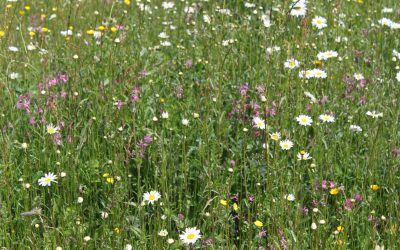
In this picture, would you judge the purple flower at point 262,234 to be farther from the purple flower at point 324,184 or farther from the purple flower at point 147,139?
the purple flower at point 147,139

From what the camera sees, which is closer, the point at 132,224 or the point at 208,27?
the point at 132,224

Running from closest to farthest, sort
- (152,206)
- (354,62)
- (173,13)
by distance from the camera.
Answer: (152,206) < (354,62) < (173,13)

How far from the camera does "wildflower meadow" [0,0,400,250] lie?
2.54 m

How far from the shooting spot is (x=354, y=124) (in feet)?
11.1

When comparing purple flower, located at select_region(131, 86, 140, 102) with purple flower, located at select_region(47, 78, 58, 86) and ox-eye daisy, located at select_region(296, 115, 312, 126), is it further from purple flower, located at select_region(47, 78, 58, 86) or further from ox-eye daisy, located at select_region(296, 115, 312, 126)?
ox-eye daisy, located at select_region(296, 115, 312, 126)

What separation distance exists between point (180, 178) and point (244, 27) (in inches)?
74.2

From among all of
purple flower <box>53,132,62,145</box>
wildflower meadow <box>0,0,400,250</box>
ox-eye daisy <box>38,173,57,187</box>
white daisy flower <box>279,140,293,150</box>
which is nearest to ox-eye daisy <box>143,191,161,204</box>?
wildflower meadow <box>0,0,400,250</box>

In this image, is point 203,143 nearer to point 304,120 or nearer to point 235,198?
point 235,198

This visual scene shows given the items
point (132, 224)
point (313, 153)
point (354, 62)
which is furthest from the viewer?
point (354, 62)

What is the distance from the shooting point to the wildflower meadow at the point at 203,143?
2.54 meters

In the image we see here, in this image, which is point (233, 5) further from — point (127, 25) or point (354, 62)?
point (354, 62)

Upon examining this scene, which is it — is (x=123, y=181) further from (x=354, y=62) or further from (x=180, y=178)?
(x=354, y=62)

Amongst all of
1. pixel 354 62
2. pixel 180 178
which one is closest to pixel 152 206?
pixel 180 178

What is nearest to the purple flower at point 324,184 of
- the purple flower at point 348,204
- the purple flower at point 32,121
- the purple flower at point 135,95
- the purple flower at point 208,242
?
the purple flower at point 348,204
